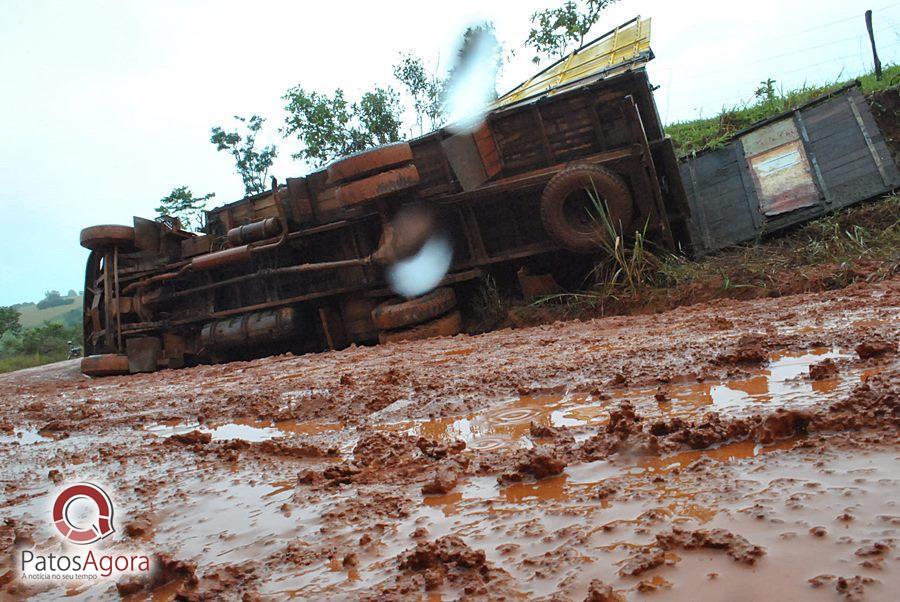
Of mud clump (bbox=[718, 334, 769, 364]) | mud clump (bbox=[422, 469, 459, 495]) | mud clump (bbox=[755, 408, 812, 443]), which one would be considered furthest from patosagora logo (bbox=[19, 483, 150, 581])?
mud clump (bbox=[718, 334, 769, 364])

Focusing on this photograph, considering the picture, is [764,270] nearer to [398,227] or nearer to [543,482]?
[398,227]

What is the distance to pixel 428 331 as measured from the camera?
720 centimetres

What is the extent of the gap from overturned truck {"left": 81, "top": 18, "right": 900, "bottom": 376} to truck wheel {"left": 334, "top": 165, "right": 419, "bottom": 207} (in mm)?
16

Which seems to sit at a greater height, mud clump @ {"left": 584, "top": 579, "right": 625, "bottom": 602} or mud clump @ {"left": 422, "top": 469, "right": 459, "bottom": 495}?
mud clump @ {"left": 422, "top": 469, "right": 459, "bottom": 495}

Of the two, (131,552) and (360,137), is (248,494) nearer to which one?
(131,552)

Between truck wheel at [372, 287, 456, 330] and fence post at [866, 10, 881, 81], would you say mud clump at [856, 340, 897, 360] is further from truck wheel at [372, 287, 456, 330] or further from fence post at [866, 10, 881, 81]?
fence post at [866, 10, 881, 81]

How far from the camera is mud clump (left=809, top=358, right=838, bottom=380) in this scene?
208 centimetres

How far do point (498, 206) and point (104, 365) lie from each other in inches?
263

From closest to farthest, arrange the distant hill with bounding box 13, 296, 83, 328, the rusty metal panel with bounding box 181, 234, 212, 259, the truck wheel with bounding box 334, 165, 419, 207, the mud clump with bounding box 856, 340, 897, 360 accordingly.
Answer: the mud clump with bounding box 856, 340, 897, 360 < the truck wheel with bounding box 334, 165, 419, 207 < the rusty metal panel with bounding box 181, 234, 212, 259 < the distant hill with bounding box 13, 296, 83, 328

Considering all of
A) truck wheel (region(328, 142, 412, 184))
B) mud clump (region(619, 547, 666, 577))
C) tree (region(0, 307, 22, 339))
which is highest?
tree (region(0, 307, 22, 339))

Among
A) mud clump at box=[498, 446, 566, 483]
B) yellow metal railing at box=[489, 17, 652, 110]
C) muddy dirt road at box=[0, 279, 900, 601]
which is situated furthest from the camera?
yellow metal railing at box=[489, 17, 652, 110]

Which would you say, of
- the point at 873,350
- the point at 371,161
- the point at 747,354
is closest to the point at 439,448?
the point at 747,354

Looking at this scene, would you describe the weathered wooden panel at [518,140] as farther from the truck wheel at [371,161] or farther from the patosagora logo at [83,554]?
the patosagora logo at [83,554]

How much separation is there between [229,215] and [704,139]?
293 inches
